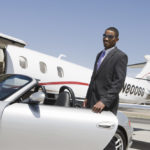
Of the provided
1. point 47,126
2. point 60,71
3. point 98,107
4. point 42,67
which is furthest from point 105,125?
point 60,71

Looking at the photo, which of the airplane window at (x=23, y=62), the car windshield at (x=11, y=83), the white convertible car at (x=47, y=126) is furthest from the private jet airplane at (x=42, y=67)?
the white convertible car at (x=47, y=126)

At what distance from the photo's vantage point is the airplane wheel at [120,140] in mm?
3964

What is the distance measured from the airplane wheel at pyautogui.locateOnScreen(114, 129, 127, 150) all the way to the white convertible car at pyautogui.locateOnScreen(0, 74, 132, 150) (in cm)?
84

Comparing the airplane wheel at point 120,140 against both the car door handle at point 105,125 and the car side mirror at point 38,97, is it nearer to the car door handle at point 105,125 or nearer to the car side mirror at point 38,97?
the car door handle at point 105,125

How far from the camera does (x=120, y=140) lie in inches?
158

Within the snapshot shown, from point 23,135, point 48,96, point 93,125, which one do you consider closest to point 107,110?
point 93,125

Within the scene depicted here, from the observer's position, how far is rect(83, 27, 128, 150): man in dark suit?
2922 mm

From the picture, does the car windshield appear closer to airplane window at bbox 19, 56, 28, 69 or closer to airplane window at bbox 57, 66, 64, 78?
airplane window at bbox 19, 56, 28, 69

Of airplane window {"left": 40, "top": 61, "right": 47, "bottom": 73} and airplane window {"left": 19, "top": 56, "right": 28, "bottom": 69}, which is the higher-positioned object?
airplane window {"left": 19, "top": 56, "right": 28, "bottom": 69}

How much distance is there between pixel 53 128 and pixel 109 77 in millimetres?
889

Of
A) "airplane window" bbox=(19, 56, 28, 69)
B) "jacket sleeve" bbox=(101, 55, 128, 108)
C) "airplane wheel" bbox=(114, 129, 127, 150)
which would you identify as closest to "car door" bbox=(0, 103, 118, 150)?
"jacket sleeve" bbox=(101, 55, 128, 108)

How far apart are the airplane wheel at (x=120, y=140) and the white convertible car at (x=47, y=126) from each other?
841 mm

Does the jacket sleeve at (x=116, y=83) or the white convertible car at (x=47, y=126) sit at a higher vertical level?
the jacket sleeve at (x=116, y=83)

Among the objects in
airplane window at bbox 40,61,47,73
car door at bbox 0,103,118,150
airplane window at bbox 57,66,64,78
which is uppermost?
car door at bbox 0,103,118,150
